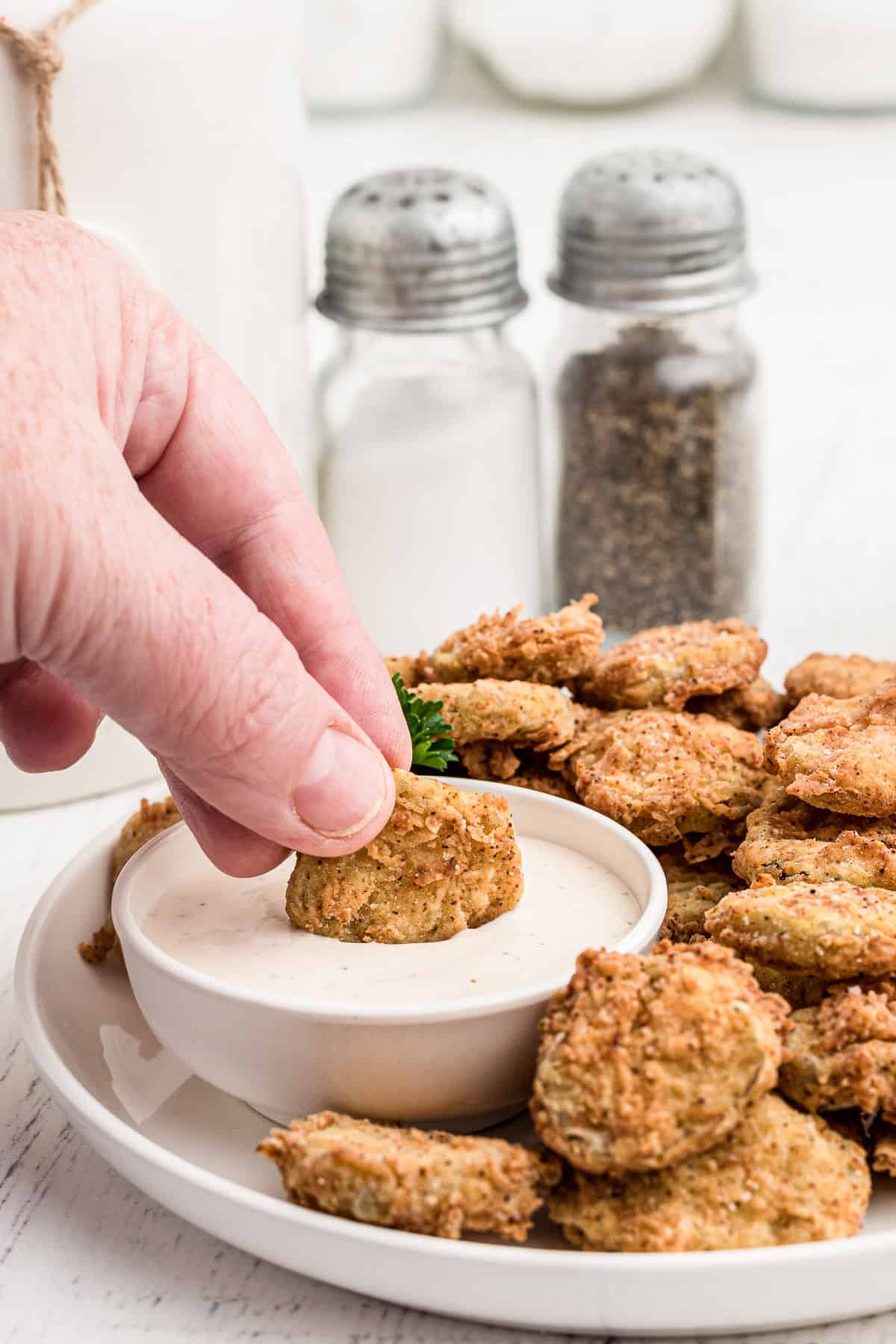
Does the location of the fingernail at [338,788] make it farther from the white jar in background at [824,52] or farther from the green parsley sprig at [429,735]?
the white jar in background at [824,52]

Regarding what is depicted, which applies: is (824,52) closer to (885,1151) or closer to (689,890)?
(689,890)

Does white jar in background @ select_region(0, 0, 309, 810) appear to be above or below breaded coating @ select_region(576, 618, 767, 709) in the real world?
above

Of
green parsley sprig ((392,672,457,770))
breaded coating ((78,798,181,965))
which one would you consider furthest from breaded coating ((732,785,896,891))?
breaded coating ((78,798,181,965))

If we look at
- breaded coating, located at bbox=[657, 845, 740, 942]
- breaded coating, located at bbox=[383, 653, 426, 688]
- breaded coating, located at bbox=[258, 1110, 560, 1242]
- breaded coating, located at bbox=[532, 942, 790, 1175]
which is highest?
breaded coating, located at bbox=[532, 942, 790, 1175]

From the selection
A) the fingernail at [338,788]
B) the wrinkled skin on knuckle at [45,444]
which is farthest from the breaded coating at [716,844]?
the wrinkled skin on knuckle at [45,444]

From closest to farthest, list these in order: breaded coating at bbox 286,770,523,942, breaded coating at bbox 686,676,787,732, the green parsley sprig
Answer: breaded coating at bbox 286,770,523,942, the green parsley sprig, breaded coating at bbox 686,676,787,732

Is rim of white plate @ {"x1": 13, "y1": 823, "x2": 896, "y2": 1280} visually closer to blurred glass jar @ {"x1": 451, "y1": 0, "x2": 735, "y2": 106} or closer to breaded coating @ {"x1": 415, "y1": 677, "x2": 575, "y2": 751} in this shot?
breaded coating @ {"x1": 415, "y1": 677, "x2": 575, "y2": 751}

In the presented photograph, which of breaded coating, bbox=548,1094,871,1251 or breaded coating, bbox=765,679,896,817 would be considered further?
breaded coating, bbox=765,679,896,817
